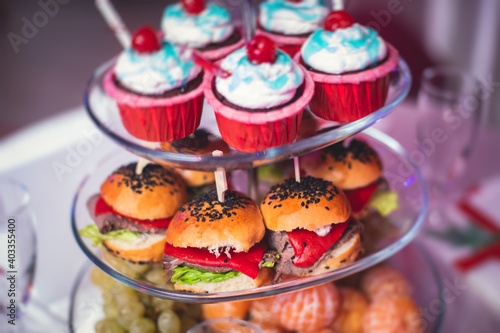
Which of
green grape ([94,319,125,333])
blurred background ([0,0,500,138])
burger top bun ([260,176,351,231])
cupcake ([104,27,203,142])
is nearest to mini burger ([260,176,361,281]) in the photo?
burger top bun ([260,176,351,231])

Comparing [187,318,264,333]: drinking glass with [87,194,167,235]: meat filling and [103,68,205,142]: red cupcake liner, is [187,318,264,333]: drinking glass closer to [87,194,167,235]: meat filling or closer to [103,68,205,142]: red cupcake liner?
[87,194,167,235]: meat filling

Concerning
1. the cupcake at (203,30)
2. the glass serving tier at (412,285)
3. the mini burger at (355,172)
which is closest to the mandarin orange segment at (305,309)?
the glass serving tier at (412,285)

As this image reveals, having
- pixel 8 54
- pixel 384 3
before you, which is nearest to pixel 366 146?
pixel 384 3

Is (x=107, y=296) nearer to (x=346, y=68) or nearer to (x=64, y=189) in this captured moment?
(x=64, y=189)

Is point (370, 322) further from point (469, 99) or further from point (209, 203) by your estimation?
point (469, 99)

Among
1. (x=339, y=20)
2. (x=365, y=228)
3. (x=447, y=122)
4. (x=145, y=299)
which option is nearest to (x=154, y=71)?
(x=339, y=20)

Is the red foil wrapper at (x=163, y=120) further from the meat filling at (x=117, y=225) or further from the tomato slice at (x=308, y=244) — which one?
the tomato slice at (x=308, y=244)
